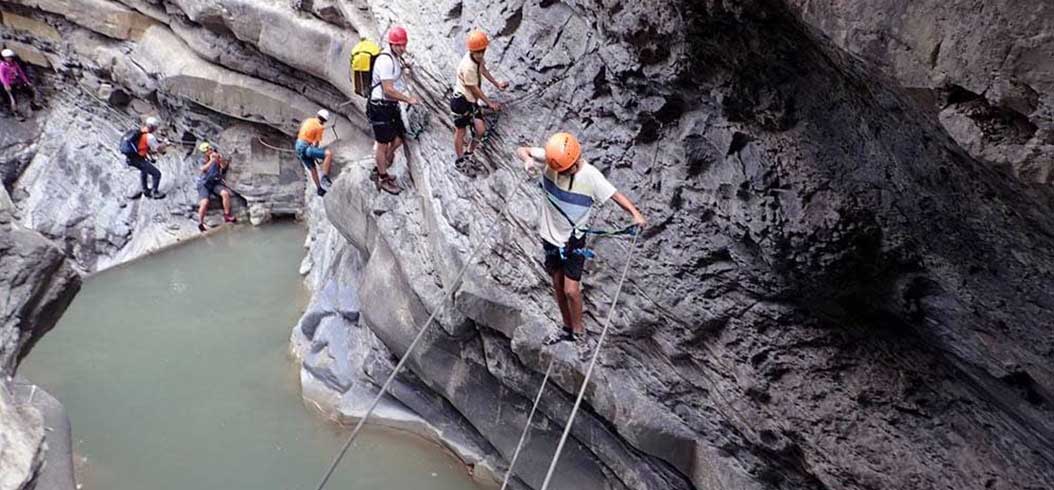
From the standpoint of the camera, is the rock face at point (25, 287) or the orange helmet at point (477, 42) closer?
the rock face at point (25, 287)

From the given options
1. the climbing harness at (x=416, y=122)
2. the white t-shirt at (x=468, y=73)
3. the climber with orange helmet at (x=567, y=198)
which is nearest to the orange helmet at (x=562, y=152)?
the climber with orange helmet at (x=567, y=198)

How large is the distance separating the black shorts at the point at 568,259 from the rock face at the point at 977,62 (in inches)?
91.3

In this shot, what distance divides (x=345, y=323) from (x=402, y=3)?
13.5 ft

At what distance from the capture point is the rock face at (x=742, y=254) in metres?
4.25

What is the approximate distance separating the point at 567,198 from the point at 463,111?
8.34 feet

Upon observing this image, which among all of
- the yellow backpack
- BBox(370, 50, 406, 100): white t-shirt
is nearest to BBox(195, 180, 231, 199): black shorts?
the yellow backpack

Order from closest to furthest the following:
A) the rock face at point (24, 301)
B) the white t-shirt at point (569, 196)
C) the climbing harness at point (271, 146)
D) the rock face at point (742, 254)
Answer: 1. the rock face at point (742, 254)
2. the rock face at point (24, 301)
3. the white t-shirt at point (569, 196)
4. the climbing harness at point (271, 146)

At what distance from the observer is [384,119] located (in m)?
8.30

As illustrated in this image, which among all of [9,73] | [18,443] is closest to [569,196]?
[18,443]

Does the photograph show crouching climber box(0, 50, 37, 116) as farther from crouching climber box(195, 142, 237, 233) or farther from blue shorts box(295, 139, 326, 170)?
blue shorts box(295, 139, 326, 170)

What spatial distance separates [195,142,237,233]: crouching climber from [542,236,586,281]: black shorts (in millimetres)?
10197

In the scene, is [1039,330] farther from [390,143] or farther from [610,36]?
[390,143]

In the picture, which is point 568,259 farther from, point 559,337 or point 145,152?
point 145,152

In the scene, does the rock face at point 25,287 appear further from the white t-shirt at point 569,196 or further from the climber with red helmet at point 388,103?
the white t-shirt at point 569,196
